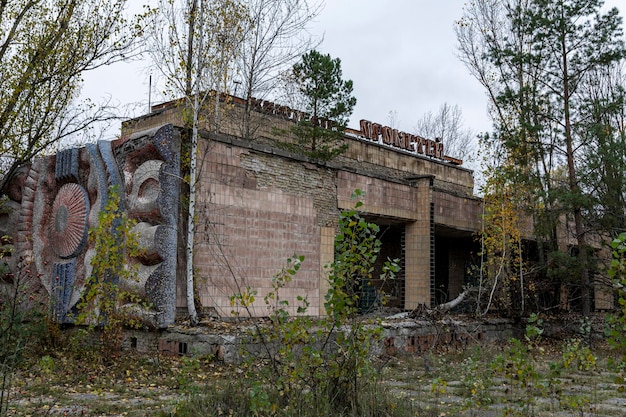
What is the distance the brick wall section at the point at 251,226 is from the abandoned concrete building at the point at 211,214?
2 cm

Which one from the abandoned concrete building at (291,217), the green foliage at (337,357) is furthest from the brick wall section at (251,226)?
the green foliage at (337,357)

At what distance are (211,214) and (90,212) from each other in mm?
2262

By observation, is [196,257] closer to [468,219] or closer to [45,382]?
[45,382]

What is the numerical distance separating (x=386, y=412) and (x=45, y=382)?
428 centimetres

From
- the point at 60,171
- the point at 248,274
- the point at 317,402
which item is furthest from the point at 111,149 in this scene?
the point at 317,402

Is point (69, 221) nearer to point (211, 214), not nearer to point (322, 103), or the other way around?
point (211, 214)

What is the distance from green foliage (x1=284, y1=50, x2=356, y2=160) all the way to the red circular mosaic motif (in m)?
7.72

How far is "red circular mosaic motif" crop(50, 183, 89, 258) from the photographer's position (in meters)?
10.7

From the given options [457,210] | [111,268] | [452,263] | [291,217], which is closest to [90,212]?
[111,268]

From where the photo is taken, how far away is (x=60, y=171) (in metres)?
11.5

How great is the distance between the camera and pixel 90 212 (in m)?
10.6

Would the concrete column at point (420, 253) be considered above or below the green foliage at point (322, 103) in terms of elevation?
below

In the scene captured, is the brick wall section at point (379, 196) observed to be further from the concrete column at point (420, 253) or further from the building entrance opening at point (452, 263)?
the building entrance opening at point (452, 263)

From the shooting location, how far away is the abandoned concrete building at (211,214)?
965 cm
